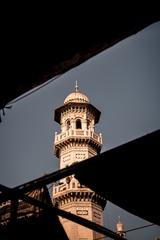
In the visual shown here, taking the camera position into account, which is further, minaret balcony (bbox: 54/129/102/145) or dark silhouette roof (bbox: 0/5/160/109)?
minaret balcony (bbox: 54/129/102/145)

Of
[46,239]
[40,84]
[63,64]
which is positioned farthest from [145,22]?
[46,239]

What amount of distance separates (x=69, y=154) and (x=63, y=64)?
29178 millimetres

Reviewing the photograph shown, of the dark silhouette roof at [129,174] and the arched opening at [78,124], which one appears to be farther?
the arched opening at [78,124]

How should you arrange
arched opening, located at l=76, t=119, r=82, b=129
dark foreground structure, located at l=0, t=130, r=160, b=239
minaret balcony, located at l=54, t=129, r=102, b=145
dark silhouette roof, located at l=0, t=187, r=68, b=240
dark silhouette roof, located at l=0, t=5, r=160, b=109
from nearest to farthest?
dark silhouette roof, located at l=0, t=5, r=160, b=109 → dark foreground structure, located at l=0, t=130, r=160, b=239 → dark silhouette roof, located at l=0, t=187, r=68, b=240 → minaret balcony, located at l=54, t=129, r=102, b=145 → arched opening, located at l=76, t=119, r=82, b=129

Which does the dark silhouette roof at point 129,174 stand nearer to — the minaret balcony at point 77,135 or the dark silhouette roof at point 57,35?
the dark silhouette roof at point 57,35

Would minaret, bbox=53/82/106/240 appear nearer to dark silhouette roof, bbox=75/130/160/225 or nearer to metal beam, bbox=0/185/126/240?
dark silhouette roof, bbox=75/130/160/225

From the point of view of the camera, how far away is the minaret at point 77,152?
1147 inches

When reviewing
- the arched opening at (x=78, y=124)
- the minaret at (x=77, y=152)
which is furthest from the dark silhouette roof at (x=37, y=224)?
the arched opening at (x=78, y=124)

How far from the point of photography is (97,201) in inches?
1182

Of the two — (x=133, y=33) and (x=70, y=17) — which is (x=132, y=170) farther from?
(x=70, y=17)

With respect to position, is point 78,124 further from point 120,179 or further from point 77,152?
point 120,179

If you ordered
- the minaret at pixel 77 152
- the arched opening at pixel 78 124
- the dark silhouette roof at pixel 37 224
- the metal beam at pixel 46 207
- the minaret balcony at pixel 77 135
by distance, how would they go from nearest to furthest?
the metal beam at pixel 46 207 < the dark silhouette roof at pixel 37 224 < the minaret at pixel 77 152 < the minaret balcony at pixel 77 135 < the arched opening at pixel 78 124

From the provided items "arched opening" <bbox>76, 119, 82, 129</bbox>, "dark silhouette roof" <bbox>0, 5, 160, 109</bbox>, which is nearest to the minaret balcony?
"arched opening" <bbox>76, 119, 82, 129</bbox>

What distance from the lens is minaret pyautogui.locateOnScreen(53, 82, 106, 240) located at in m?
29.1
